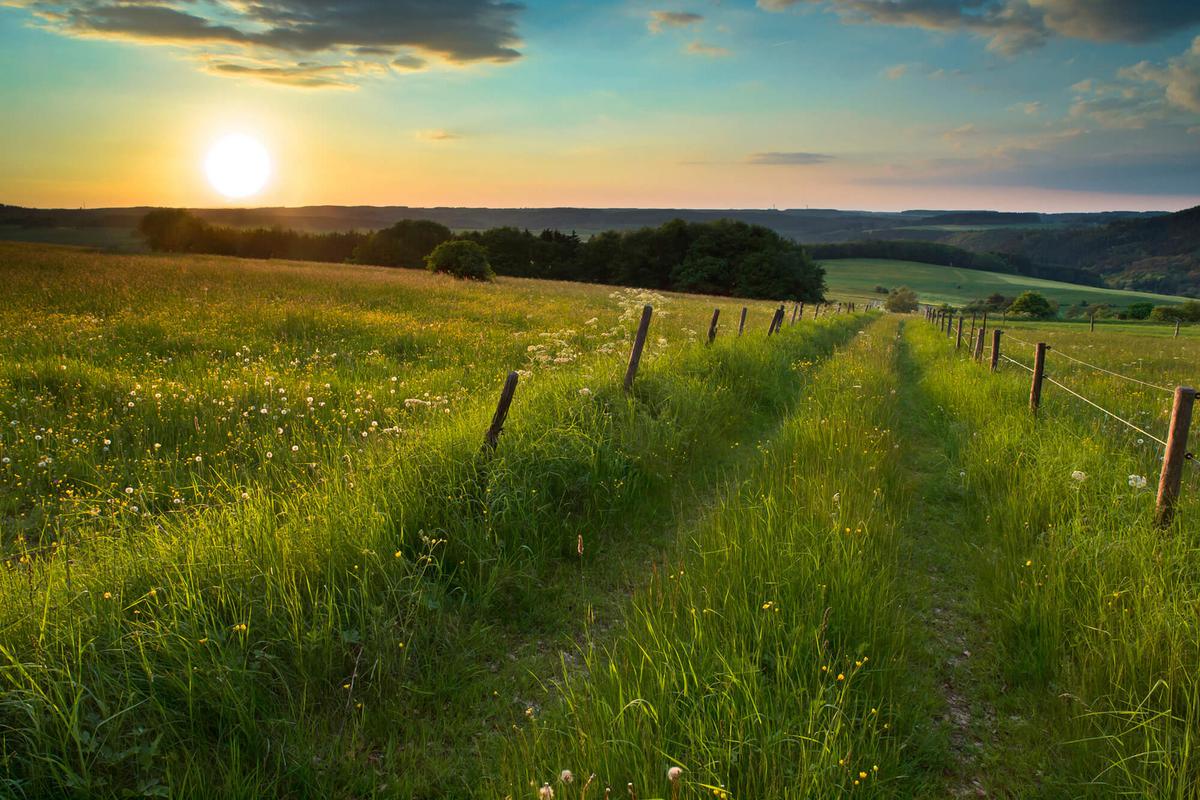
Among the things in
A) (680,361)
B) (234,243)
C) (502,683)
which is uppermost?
(234,243)

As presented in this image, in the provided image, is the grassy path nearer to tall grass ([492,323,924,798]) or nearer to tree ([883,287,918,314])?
tall grass ([492,323,924,798])

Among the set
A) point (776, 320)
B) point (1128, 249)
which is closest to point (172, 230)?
point (776, 320)

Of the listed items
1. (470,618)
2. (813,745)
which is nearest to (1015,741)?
(813,745)

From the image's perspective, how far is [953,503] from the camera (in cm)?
739

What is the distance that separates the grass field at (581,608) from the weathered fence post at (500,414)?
155 millimetres

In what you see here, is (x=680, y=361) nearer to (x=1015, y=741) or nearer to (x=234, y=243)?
(x=1015, y=741)

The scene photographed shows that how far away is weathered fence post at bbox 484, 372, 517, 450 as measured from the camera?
19.9 ft

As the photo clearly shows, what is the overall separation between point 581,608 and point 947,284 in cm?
15376

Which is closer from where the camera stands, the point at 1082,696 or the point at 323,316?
the point at 1082,696

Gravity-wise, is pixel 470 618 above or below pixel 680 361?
below

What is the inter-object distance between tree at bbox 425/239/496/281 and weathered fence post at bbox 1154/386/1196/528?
41.1m

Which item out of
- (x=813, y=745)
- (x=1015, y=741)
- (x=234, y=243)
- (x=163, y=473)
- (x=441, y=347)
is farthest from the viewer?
(x=234, y=243)

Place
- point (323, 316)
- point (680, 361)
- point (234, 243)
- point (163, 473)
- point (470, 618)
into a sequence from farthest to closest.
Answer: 1. point (234, 243)
2. point (323, 316)
3. point (680, 361)
4. point (163, 473)
5. point (470, 618)

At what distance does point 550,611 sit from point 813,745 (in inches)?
93.8
